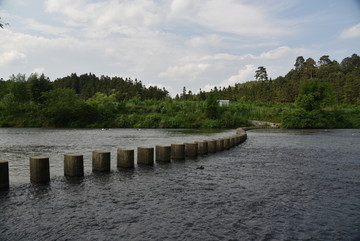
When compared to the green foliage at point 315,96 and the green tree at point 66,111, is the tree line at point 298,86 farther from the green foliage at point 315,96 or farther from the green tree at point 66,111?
the green tree at point 66,111

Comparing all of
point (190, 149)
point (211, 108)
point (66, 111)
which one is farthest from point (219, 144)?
point (66, 111)

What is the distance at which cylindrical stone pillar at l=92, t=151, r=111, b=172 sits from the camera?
10.1 metres

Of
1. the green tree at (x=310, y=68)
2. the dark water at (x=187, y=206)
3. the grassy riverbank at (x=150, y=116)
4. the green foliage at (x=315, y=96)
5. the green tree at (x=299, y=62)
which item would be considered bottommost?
the dark water at (x=187, y=206)

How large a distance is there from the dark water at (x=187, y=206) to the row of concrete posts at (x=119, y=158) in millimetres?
361

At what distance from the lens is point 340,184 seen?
352 inches

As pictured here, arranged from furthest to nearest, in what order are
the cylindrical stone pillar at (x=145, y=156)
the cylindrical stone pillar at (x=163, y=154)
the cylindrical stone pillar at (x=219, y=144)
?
the cylindrical stone pillar at (x=219, y=144), the cylindrical stone pillar at (x=163, y=154), the cylindrical stone pillar at (x=145, y=156)

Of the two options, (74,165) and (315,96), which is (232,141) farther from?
(315,96)

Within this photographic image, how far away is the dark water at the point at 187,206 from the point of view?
209 inches

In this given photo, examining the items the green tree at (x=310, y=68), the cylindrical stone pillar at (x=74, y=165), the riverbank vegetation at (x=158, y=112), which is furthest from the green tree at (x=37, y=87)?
the green tree at (x=310, y=68)

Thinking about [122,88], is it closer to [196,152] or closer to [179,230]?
[196,152]

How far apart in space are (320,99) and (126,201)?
46.7 m

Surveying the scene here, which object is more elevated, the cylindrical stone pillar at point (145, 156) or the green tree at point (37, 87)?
the green tree at point (37, 87)

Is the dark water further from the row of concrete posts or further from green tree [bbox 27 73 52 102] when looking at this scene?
green tree [bbox 27 73 52 102]

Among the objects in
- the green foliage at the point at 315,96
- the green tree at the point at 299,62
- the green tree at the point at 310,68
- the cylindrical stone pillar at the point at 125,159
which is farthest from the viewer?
the green tree at the point at 299,62
